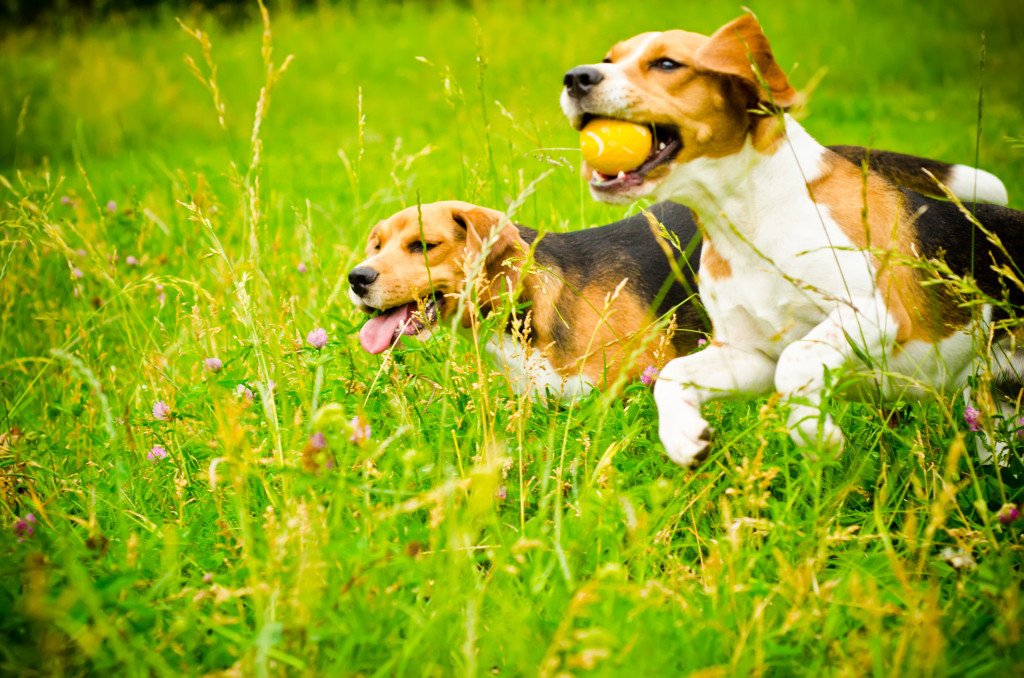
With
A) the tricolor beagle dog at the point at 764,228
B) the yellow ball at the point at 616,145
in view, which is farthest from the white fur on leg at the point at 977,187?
the yellow ball at the point at 616,145

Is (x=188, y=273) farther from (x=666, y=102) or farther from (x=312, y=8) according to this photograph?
(x=312, y=8)

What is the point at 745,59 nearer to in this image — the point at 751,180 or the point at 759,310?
the point at 751,180

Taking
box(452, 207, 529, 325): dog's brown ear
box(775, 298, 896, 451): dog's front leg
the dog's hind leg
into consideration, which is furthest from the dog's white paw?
box(452, 207, 529, 325): dog's brown ear

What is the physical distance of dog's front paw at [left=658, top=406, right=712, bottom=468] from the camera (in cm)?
250

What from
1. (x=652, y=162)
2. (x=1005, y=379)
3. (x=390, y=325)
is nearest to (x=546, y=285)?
(x=390, y=325)

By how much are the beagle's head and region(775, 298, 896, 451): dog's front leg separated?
685mm

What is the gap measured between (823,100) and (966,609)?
9456 mm

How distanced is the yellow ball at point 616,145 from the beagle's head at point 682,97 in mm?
29

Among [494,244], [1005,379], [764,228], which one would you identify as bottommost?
[1005,379]

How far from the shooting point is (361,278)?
3.65 meters

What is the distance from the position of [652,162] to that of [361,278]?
4.56ft

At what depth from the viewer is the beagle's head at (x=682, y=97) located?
2848mm

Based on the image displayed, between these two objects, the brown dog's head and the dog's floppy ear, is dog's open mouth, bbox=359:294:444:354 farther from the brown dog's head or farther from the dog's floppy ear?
the dog's floppy ear

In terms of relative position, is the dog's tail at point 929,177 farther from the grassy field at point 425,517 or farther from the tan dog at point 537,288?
the tan dog at point 537,288
